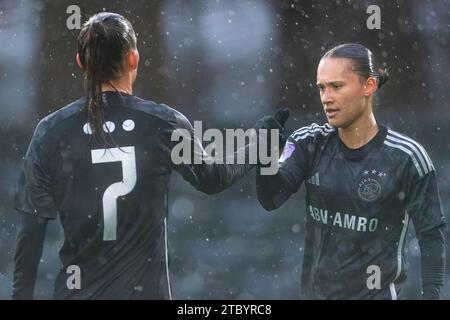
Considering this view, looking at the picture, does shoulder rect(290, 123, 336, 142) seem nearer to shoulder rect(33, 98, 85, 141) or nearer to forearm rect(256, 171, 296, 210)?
forearm rect(256, 171, 296, 210)

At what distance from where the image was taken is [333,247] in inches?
132

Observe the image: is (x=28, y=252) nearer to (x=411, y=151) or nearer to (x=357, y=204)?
(x=357, y=204)

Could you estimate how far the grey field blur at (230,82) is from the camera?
8.04m

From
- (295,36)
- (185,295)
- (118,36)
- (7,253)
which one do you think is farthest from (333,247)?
(7,253)

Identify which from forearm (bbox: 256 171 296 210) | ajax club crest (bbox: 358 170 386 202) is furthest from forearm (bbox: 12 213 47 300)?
ajax club crest (bbox: 358 170 386 202)

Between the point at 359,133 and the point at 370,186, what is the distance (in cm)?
23

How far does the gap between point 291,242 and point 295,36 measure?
7.32 feet

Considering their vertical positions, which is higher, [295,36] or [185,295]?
[295,36]

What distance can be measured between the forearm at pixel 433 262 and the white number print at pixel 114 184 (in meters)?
1.17

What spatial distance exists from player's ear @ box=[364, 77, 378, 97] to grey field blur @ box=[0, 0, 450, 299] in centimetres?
437

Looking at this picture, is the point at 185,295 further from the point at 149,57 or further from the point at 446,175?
the point at 446,175

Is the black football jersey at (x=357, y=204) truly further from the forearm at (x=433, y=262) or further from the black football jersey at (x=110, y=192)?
the black football jersey at (x=110, y=192)

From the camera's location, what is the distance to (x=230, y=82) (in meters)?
8.86

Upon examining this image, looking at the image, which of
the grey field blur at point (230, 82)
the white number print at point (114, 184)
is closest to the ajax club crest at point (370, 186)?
the white number print at point (114, 184)
